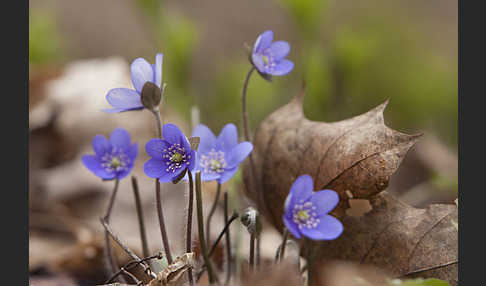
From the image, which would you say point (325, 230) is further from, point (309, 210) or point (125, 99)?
point (125, 99)

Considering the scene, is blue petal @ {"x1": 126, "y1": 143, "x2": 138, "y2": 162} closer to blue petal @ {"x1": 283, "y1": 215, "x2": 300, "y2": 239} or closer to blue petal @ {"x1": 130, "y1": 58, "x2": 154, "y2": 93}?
blue petal @ {"x1": 130, "y1": 58, "x2": 154, "y2": 93}

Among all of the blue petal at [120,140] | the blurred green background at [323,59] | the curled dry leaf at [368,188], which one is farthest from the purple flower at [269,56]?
the blurred green background at [323,59]

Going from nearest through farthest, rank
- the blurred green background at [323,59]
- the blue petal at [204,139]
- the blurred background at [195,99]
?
the blue petal at [204,139] < the blurred background at [195,99] < the blurred green background at [323,59]

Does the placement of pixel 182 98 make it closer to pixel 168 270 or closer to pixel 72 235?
pixel 72 235

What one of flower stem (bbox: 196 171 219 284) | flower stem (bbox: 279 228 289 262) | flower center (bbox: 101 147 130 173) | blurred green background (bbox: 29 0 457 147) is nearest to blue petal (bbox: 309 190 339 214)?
flower stem (bbox: 279 228 289 262)

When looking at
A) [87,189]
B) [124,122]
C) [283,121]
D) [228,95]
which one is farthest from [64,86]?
[283,121]

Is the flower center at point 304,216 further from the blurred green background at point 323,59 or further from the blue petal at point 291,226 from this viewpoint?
the blurred green background at point 323,59
